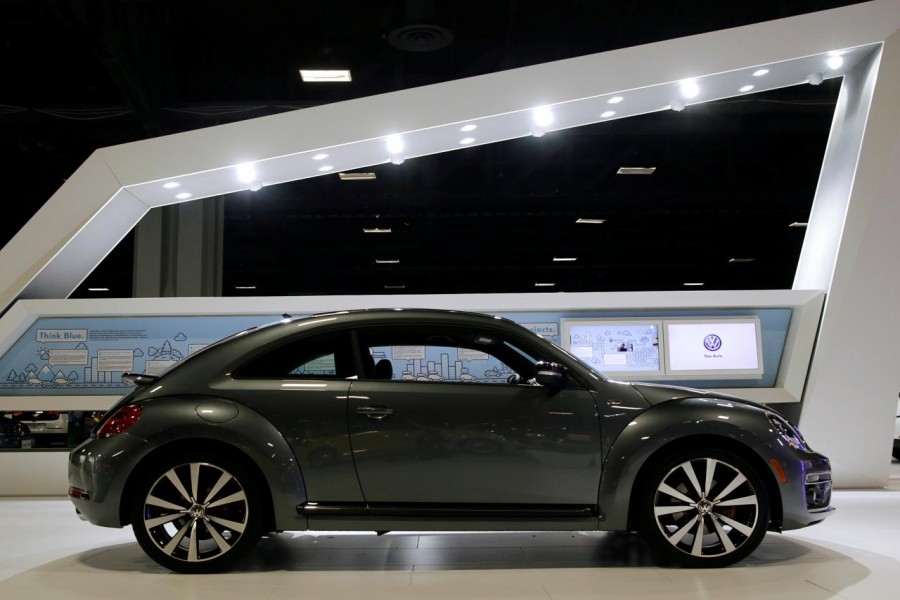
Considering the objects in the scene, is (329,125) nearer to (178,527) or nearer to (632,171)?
(178,527)

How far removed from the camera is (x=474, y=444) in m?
3.85

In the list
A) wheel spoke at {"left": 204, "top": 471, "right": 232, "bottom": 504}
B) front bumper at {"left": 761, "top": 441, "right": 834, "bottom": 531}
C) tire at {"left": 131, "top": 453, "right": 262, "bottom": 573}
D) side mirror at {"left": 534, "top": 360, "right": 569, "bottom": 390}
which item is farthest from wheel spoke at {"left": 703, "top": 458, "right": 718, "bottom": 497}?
wheel spoke at {"left": 204, "top": 471, "right": 232, "bottom": 504}

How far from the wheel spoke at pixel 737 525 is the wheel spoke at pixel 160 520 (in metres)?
2.72

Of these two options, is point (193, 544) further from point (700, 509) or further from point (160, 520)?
point (700, 509)

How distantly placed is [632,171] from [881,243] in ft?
22.0

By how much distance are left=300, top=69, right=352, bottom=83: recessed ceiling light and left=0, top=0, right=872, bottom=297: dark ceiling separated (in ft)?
0.39

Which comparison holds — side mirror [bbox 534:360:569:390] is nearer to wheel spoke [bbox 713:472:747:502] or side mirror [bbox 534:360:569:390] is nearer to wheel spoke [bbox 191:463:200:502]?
wheel spoke [bbox 713:472:747:502]

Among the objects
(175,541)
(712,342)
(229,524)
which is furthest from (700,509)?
(712,342)

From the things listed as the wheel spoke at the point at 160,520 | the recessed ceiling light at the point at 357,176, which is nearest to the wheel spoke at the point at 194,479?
the wheel spoke at the point at 160,520

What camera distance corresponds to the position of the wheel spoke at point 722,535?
152 inches

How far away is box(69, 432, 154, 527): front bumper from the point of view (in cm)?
385

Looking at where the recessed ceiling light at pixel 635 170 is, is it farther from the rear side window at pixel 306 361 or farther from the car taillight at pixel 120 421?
the car taillight at pixel 120 421

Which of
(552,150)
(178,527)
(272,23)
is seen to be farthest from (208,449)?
(552,150)

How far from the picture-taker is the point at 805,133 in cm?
1198
